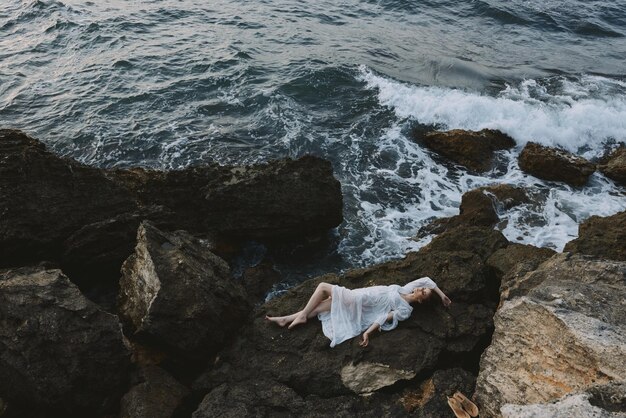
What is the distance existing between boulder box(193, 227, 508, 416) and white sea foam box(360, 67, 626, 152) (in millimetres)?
9629

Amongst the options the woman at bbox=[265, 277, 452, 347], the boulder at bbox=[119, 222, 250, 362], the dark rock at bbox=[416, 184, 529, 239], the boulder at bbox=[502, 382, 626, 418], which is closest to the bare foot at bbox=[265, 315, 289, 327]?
the woman at bbox=[265, 277, 452, 347]

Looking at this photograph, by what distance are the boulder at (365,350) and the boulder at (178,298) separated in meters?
0.42

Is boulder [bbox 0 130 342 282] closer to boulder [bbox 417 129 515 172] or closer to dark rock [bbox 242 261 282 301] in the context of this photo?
dark rock [bbox 242 261 282 301]

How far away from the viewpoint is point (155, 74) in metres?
19.2

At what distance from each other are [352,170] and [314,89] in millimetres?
5774

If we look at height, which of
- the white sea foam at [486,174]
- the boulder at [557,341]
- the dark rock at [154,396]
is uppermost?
the boulder at [557,341]

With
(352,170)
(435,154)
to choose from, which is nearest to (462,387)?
(352,170)

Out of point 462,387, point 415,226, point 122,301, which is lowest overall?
point 415,226

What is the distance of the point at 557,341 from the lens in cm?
552

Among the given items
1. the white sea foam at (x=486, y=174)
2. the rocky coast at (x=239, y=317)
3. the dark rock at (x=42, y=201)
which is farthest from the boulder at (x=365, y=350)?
the dark rock at (x=42, y=201)

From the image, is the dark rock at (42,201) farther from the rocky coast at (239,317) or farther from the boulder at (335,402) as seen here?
the boulder at (335,402)

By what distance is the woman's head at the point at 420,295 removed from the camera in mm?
7668

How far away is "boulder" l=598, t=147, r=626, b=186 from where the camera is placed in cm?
1375

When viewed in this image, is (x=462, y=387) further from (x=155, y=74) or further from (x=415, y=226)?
(x=155, y=74)
